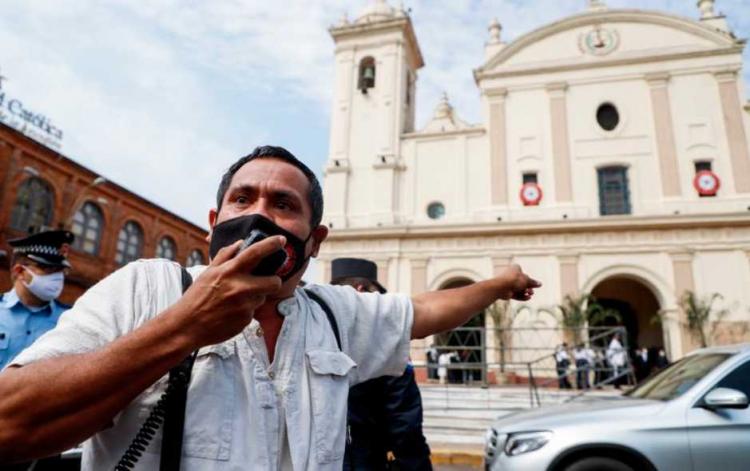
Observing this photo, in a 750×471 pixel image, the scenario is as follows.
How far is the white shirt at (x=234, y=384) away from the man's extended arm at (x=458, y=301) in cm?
34

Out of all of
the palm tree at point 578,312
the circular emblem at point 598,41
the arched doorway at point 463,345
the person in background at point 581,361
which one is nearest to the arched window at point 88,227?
the arched doorway at point 463,345

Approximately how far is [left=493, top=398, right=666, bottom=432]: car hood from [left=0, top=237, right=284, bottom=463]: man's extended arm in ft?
12.1

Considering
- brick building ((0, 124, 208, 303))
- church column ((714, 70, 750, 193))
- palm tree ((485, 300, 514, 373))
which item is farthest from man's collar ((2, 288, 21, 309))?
church column ((714, 70, 750, 193))

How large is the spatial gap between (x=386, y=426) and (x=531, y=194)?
17571 millimetres

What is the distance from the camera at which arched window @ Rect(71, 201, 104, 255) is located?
75.9 feet

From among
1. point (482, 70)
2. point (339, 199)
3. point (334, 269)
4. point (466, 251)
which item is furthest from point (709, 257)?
point (334, 269)

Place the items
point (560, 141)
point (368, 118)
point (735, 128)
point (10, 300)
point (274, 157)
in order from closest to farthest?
point (274, 157) < point (10, 300) < point (735, 128) < point (560, 141) < point (368, 118)

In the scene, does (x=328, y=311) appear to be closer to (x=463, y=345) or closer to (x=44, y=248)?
(x=44, y=248)

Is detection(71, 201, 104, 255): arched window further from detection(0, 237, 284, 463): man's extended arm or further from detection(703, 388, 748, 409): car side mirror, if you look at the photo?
detection(0, 237, 284, 463): man's extended arm

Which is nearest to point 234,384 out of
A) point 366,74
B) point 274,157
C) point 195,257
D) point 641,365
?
point 274,157

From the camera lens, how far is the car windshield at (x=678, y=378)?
13.0 ft

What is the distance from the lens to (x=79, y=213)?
23.2m

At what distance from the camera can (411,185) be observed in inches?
794

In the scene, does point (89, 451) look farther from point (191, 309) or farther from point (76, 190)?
point (76, 190)
